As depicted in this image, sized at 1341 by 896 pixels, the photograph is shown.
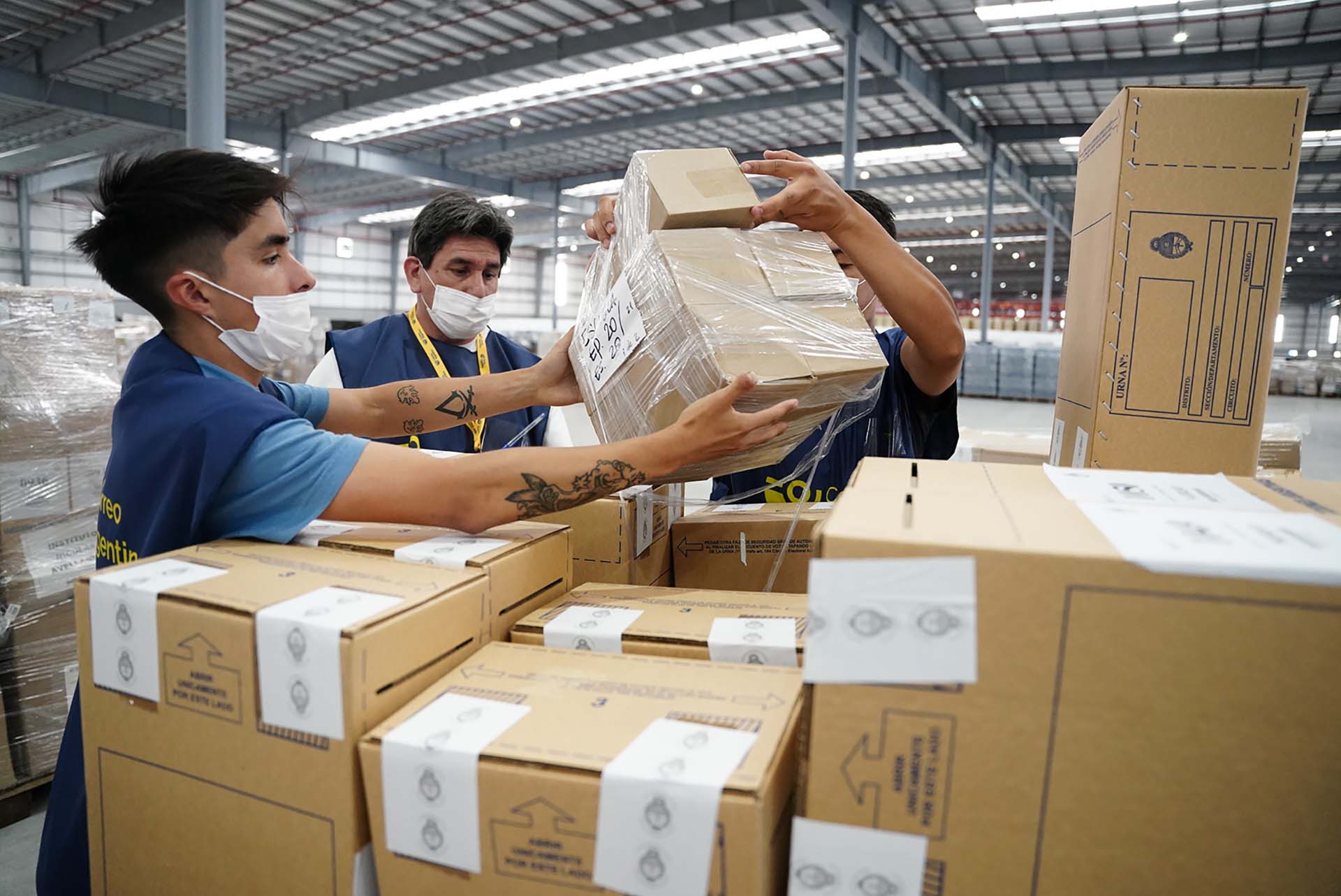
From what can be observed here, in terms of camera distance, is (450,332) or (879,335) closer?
(879,335)

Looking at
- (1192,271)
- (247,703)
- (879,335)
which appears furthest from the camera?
(879,335)

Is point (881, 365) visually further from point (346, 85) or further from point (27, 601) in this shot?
point (346, 85)

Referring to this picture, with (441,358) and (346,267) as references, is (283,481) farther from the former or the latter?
(346,267)

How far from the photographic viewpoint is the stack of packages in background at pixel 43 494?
8.23 feet

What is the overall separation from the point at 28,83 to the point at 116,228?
11.0m

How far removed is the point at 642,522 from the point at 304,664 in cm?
80

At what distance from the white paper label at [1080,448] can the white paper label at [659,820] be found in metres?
1.13

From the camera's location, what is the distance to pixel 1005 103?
1090cm

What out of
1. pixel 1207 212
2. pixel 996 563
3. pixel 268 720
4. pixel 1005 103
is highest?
pixel 1005 103

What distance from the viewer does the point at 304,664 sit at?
3.22 ft

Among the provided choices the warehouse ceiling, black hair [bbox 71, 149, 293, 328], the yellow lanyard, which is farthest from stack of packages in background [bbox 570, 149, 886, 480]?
the warehouse ceiling

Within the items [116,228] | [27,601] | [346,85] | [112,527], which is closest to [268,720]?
[112,527]

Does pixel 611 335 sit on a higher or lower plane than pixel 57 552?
higher

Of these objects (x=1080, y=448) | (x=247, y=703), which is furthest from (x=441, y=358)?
(x=1080, y=448)
